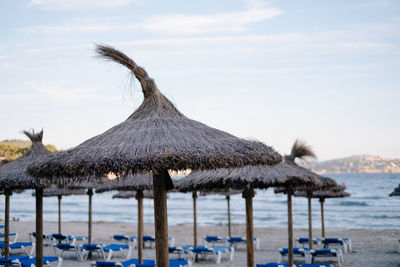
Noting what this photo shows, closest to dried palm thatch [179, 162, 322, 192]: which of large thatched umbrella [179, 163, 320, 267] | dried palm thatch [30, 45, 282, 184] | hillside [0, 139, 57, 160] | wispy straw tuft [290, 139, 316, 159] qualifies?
large thatched umbrella [179, 163, 320, 267]

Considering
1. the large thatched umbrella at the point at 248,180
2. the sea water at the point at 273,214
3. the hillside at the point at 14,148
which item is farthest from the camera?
the sea water at the point at 273,214

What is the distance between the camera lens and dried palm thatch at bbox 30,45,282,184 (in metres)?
4.29

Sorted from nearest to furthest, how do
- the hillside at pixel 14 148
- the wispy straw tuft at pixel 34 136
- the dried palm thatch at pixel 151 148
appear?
1. the dried palm thatch at pixel 151 148
2. the wispy straw tuft at pixel 34 136
3. the hillside at pixel 14 148

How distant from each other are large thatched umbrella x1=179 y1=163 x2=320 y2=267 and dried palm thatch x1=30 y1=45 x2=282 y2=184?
2.11 meters

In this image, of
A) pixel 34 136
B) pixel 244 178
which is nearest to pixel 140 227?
pixel 34 136

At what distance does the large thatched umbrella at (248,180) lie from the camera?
275 inches

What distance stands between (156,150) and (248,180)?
2.91m

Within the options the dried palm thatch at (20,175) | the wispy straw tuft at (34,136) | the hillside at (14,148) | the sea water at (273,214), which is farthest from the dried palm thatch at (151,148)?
the sea water at (273,214)

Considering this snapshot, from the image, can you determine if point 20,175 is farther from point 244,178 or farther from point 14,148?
point 14,148

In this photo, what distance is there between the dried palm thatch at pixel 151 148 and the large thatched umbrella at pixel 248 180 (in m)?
2.11

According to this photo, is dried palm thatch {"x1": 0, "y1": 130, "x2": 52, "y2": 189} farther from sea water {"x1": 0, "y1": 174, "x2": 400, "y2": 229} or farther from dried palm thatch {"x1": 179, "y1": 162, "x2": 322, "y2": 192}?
sea water {"x1": 0, "y1": 174, "x2": 400, "y2": 229}

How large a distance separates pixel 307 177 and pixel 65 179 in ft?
15.4

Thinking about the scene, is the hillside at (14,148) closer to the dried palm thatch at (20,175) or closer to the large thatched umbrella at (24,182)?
the dried palm thatch at (20,175)

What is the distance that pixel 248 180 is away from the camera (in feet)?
22.7
